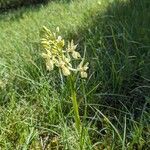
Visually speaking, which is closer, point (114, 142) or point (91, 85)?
point (114, 142)

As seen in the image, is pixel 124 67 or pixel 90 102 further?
pixel 124 67

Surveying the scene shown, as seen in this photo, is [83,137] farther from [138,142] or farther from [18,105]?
[18,105]

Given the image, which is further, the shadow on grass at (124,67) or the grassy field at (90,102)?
the shadow on grass at (124,67)

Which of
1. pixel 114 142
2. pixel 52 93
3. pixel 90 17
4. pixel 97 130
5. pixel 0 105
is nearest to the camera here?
pixel 114 142

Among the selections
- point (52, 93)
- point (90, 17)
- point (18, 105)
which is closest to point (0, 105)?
point (18, 105)

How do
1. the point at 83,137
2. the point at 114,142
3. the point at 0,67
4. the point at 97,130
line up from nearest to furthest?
1. the point at 83,137
2. the point at 114,142
3. the point at 97,130
4. the point at 0,67

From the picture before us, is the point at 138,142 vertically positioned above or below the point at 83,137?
below

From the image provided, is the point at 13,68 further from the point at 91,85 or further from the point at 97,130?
the point at 97,130

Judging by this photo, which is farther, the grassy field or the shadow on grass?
the shadow on grass

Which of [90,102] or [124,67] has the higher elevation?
[124,67]

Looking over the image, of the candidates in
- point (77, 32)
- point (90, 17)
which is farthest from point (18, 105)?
point (90, 17)
